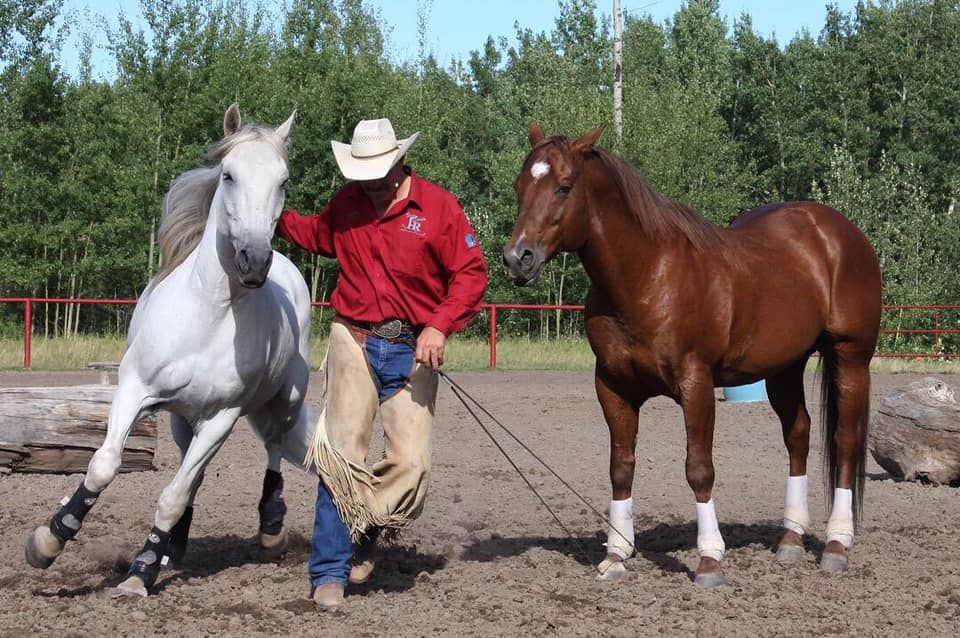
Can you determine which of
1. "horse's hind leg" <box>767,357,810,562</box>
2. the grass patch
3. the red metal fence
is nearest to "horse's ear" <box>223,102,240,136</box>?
"horse's hind leg" <box>767,357,810,562</box>

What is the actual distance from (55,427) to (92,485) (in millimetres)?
3162

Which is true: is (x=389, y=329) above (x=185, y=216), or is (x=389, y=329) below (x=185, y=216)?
below

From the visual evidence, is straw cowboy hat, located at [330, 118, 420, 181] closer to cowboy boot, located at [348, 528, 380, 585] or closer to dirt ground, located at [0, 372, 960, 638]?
cowboy boot, located at [348, 528, 380, 585]

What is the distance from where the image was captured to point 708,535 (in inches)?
210

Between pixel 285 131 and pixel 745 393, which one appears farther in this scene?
pixel 745 393

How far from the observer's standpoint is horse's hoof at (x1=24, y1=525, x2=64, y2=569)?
4910 mm

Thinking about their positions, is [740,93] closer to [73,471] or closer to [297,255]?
[297,255]

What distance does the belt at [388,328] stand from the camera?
4965mm

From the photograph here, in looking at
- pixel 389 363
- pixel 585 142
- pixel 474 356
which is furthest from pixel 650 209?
pixel 474 356

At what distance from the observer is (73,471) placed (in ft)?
26.1

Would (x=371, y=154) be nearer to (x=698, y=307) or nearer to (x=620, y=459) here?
(x=698, y=307)

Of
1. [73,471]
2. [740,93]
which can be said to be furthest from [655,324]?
[740,93]

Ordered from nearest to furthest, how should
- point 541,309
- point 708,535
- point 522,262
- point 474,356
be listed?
point 522,262, point 708,535, point 474,356, point 541,309

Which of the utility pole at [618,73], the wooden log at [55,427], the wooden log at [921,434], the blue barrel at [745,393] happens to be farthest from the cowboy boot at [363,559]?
the utility pole at [618,73]
